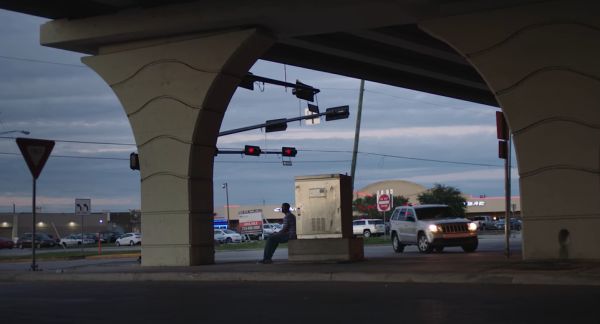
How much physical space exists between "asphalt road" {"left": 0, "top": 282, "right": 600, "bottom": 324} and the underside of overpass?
428 centimetres

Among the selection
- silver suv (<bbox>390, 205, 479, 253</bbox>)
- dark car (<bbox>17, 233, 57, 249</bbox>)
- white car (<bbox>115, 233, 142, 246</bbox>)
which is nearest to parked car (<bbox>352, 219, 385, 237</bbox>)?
white car (<bbox>115, 233, 142, 246</bbox>)

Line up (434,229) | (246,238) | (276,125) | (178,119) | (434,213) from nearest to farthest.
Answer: (178,119)
(434,229)
(434,213)
(276,125)
(246,238)

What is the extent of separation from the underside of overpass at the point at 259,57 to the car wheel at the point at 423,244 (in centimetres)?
947

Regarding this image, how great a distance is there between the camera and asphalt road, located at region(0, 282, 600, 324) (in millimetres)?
9273

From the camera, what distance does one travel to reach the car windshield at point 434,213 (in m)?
27.7

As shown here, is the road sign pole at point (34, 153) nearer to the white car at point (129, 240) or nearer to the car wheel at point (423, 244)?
the car wheel at point (423, 244)

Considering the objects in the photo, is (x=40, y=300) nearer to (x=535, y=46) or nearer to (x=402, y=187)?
(x=535, y=46)

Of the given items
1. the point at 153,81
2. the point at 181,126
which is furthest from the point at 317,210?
the point at 153,81

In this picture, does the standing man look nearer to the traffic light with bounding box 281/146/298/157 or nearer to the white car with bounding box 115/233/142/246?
the traffic light with bounding box 281/146/298/157

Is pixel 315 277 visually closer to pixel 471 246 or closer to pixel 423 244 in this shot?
pixel 423 244

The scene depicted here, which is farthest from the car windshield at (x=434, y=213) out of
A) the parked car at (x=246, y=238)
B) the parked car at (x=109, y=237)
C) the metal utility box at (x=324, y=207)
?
the parked car at (x=109, y=237)

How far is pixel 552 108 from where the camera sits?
52.2 ft

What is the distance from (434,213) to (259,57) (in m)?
11.0

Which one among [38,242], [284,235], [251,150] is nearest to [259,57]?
[284,235]
